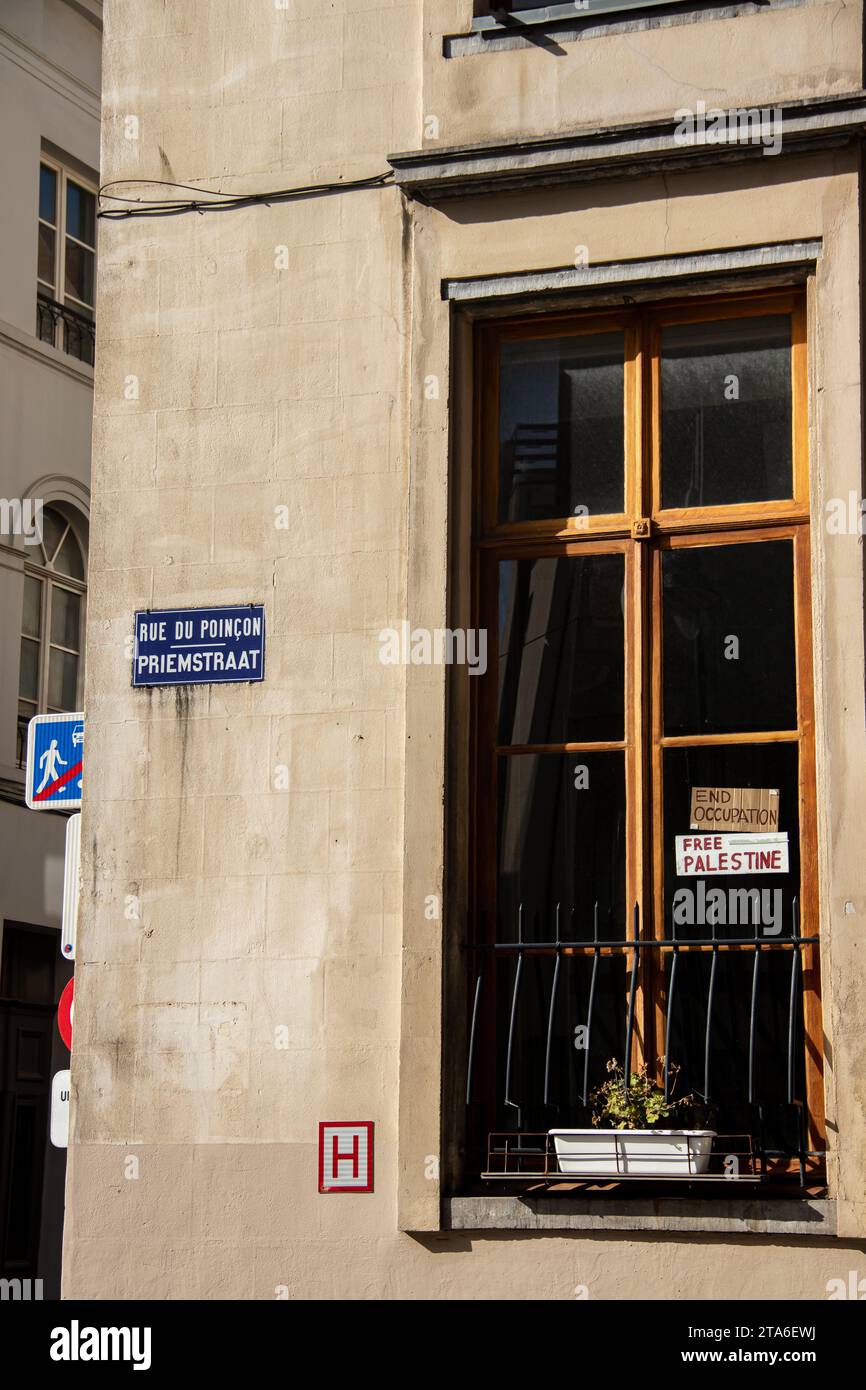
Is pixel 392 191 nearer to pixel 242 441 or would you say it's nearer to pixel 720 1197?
pixel 242 441

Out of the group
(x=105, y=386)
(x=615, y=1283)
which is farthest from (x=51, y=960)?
(x=615, y=1283)

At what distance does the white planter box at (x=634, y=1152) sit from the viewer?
700 cm

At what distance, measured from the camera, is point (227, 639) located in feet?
26.7

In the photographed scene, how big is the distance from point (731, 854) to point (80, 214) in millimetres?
14933

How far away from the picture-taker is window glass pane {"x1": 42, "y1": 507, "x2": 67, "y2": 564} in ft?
64.4

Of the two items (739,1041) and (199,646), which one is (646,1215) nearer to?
(739,1041)

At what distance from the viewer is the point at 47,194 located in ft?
65.6

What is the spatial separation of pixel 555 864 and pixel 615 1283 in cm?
158

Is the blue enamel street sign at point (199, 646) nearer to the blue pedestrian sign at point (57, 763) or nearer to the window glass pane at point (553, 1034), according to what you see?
the blue pedestrian sign at point (57, 763)

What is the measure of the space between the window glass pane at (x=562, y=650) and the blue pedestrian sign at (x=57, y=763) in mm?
2535

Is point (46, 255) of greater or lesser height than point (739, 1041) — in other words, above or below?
above

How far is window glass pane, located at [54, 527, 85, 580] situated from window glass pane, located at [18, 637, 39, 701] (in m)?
0.93

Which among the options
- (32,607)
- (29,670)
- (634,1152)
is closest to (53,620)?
(32,607)

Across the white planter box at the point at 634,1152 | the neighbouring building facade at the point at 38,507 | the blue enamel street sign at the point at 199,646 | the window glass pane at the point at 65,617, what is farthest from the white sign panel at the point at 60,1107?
the window glass pane at the point at 65,617
